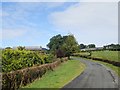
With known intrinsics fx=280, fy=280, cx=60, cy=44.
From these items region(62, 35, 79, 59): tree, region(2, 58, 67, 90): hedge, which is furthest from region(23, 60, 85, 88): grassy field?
region(62, 35, 79, 59): tree

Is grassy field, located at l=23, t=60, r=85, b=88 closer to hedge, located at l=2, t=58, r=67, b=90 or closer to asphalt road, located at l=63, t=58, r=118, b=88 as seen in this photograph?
hedge, located at l=2, t=58, r=67, b=90

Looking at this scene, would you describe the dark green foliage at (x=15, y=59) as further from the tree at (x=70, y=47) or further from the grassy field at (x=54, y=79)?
the tree at (x=70, y=47)

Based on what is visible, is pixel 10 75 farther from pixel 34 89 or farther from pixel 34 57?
pixel 34 57

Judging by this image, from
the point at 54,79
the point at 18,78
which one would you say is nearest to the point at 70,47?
the point at 54,79

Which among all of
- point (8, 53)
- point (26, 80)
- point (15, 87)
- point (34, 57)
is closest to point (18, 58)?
point (8, 53)

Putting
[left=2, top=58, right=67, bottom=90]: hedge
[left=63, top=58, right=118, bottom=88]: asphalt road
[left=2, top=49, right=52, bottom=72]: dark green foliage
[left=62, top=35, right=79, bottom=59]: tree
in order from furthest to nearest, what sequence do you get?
[left=62, top=35, right=79, bottom=59]: tree < [left=2, top=49, right=52, bottom=72]: dark green foliage < [left=63, top=58, right=118, bottom=88]: asphalt road < [left=2, top=58, right=67, bottom=90]: hedge

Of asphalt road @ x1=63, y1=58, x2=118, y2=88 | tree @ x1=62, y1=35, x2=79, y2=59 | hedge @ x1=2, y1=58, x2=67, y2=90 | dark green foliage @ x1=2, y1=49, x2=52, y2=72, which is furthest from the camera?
tree @ x1=62, y1=35, x2=79, y2=59

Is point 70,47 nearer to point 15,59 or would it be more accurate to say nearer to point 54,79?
point 15,59

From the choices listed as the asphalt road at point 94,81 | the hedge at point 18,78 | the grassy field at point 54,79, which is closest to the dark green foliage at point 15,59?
the hedge at point 18,78

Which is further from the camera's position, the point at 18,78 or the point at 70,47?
the point at 70,47

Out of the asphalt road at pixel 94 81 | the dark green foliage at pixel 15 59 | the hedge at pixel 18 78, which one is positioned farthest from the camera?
the dark green foliage at pixel 15 59

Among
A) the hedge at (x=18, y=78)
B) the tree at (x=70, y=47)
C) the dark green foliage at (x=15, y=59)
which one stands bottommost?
the hedge at (x=18, y=78)

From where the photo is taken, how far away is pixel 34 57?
38656 millimetres

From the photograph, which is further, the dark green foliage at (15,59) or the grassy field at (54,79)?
the dark green foliage at (15,59)
